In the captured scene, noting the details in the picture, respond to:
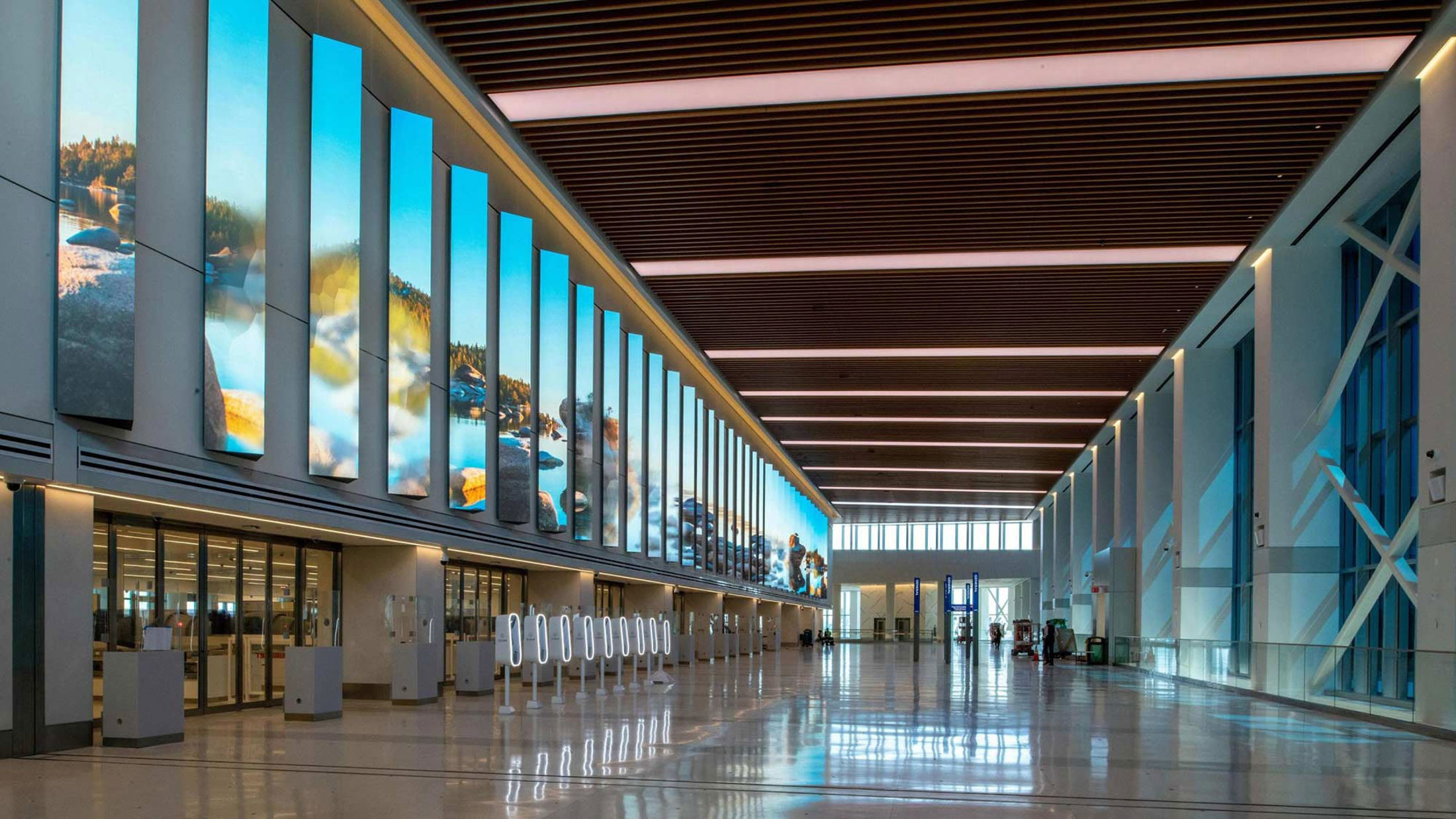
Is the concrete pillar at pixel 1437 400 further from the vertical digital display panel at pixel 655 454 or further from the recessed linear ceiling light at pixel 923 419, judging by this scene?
the recessed linear ceiling light at pixel 923 419

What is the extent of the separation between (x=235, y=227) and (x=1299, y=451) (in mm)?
17645

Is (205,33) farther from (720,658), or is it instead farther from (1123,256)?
(720,658)

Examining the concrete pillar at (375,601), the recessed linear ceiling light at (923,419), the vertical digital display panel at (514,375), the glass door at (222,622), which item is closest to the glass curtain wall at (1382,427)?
the vertical digital display panel at (514,375)

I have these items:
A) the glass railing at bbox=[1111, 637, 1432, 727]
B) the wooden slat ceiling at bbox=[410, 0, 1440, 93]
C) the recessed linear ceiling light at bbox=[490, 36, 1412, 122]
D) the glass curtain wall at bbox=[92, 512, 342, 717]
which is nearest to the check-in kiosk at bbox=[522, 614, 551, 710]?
the glass curtain wall at bbox=[92, 512, 342, 717]

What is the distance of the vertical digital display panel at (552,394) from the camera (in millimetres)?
22000

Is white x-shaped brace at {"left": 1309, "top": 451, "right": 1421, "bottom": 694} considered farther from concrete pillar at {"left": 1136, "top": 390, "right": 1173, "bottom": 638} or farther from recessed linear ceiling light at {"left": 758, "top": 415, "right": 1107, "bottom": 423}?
recessed linear ceiling light at {"left": 758, "top": 415, "right": 1107, "bottom": 423}

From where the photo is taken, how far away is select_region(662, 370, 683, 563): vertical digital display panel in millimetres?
32094

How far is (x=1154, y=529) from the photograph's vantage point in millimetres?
34812

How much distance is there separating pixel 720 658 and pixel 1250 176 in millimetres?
23315

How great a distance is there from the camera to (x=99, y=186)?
400 inches

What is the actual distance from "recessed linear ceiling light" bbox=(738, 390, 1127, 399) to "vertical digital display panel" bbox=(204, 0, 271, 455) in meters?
25.3

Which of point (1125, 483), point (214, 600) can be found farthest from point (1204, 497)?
point (214, 600)

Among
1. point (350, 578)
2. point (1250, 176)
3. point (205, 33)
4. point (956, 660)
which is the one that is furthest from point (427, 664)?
point (956, 660)

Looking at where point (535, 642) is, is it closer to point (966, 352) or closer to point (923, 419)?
point (966, 352)
